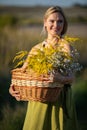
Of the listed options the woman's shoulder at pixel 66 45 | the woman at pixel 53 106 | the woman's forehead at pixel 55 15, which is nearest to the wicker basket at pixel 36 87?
the woman at pixel 53 106

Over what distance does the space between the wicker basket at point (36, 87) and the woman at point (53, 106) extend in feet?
0.46

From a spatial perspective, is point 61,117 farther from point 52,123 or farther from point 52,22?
point 52,22

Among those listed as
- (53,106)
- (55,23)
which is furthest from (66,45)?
(53,106)

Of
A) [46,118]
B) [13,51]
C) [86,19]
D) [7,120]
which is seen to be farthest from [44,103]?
[86,19]

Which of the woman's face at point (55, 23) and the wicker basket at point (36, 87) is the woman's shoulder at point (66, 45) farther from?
the wicker basket at point (36, 87)

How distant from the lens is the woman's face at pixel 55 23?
636 cm

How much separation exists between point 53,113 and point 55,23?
0.89 meters

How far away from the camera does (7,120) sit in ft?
29.4

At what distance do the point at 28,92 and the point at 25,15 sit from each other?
41367 mm

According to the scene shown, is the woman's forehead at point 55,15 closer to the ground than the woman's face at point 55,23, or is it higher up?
higher up

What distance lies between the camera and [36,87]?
6145 millimetres

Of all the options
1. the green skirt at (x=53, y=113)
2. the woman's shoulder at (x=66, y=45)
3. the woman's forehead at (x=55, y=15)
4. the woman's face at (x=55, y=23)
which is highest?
the woman's forehead at (x=55, y=15)

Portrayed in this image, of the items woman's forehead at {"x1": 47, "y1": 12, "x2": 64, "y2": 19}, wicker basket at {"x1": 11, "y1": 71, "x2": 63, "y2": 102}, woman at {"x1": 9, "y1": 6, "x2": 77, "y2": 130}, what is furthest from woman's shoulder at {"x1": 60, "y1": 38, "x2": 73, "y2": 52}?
wicker basket at {"x1": 11, "y1": 71, "x2": 63, "y2": 102}

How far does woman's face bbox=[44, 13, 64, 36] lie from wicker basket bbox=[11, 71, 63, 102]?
0.53m
